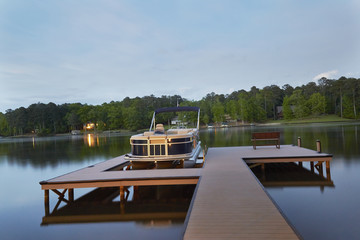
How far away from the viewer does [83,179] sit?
7.62m

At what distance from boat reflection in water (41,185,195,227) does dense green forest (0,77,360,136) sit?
6497cm

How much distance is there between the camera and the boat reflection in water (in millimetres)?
6680

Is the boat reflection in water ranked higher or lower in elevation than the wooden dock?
lower

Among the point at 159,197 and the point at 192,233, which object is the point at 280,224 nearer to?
the point at 192,233

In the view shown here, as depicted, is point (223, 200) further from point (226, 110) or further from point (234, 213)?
point (226, 110)

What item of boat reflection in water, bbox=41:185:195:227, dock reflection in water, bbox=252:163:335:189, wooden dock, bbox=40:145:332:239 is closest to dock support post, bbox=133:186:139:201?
boat reflection in water, bbox=41:185:195:227

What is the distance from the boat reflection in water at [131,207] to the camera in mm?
6680

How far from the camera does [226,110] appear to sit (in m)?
79.2

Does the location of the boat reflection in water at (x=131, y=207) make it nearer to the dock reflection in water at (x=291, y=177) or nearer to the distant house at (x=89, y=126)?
the dock reflection in water at (x=291, y=177)

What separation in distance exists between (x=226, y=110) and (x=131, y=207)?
73616 mm

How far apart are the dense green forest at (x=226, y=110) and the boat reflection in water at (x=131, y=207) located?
2558 inches

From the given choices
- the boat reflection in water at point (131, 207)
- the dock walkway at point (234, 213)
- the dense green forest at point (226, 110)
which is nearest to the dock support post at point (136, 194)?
the boat reflection in water at point (131, 207)

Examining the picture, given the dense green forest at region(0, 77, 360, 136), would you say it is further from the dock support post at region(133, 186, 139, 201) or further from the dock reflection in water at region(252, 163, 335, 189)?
the dock support post at region(133, 186, 139, 201)

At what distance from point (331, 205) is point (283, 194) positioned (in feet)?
5.04
